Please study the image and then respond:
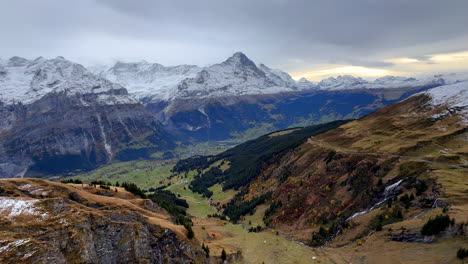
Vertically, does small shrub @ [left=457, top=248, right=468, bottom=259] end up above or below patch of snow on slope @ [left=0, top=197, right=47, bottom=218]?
below

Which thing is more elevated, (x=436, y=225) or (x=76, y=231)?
(x=76, y=231)

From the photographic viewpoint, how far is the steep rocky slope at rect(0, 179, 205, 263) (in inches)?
1303

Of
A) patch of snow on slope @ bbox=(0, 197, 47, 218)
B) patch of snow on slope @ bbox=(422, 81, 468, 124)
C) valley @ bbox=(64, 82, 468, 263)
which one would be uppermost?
patch of snow on slope @ bbox=(422, 81, 468, 124)

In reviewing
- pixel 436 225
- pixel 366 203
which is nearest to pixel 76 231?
pixel 436 225

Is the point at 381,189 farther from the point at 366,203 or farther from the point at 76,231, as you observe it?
the point at 76,231

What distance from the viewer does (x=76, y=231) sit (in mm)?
38438

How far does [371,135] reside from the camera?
4771 inches

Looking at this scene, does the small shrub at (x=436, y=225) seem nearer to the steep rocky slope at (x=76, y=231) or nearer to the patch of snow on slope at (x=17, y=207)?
the steep rocky slope at (x=76, y=231)

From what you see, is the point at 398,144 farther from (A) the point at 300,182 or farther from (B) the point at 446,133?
(A) the point at 300,182

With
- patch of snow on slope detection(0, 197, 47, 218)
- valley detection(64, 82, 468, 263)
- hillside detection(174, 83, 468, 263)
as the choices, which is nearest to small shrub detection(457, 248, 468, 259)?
valley detection(64, 82, 468, 263)

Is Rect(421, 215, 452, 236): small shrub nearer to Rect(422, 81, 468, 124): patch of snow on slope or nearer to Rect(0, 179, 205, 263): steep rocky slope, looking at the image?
Rect(0, 179, 205, 263): steep rocky slope

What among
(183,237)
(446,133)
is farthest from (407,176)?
(183,237)

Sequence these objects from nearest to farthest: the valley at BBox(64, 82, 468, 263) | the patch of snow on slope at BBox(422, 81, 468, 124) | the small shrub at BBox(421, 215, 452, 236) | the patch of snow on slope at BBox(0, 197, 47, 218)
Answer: the patch of snow on slope at BBox(0, 197, 47, 218) → the small shrub at BBox(421, 215, 452, 236) → the valley at BBox(64, 82, 468, 263) → the patch of snow on slope at BBox(422, 81, 468, 124)

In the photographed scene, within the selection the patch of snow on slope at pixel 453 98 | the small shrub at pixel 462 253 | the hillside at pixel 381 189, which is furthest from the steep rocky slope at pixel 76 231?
the patch of snow on slope at pixel 453 98
